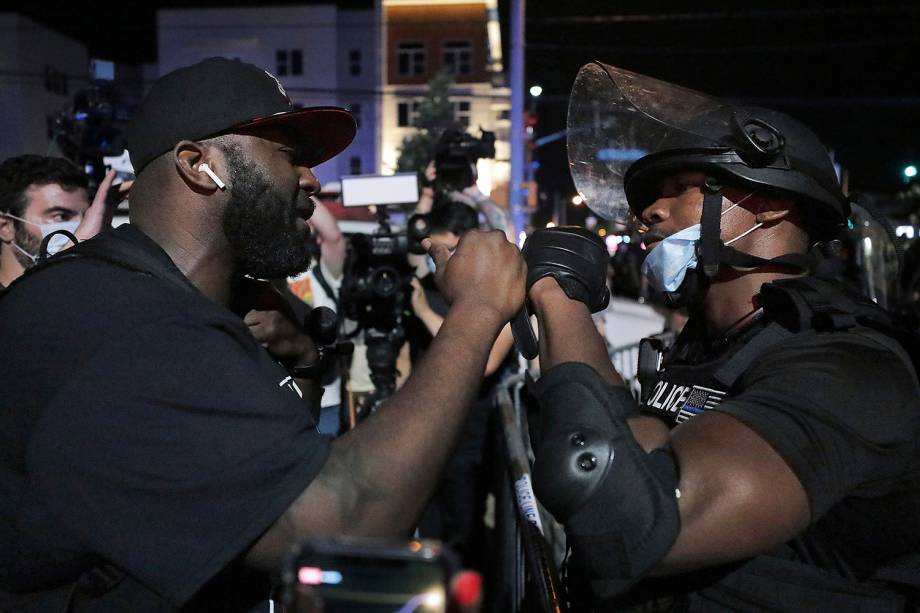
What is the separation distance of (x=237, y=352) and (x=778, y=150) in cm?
152

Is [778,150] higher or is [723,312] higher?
[778,150]

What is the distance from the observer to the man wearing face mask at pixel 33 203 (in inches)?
154

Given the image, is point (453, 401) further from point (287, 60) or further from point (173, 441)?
point (287, 60)

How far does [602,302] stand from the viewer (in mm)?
2188

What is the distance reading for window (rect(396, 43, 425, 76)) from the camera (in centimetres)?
4391

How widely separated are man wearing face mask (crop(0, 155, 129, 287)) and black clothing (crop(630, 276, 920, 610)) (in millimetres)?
3373

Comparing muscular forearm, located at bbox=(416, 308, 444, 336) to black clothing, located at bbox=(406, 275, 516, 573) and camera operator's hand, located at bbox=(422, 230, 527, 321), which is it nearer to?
black clothing, located at bbox=(406, 275, 516, 573)

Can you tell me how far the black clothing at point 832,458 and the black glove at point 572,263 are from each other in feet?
1.45

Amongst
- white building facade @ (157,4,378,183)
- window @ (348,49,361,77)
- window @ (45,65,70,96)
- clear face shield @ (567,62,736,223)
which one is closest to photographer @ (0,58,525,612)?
clear face shield @ (567,62,736,223)

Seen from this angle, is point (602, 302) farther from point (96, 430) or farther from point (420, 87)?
point (420, 87)

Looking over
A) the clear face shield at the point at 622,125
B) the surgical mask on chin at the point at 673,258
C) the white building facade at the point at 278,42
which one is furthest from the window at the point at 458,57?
the surgical mask on chin at the point at 673,258

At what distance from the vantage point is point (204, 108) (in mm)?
1956

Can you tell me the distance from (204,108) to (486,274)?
2.77 ft

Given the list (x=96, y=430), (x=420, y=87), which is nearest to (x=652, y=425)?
(x=96, y=430)
